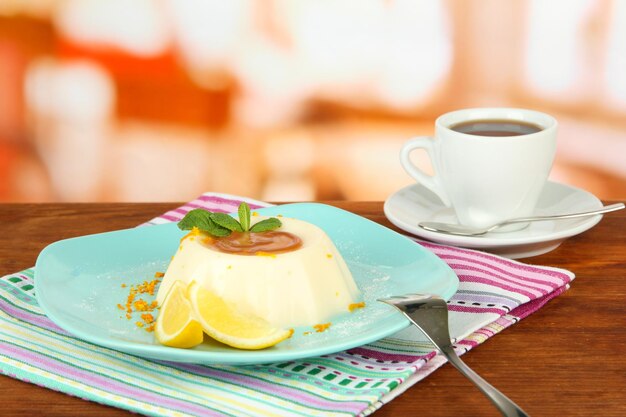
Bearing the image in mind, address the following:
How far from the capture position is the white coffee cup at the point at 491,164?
1.07 meters

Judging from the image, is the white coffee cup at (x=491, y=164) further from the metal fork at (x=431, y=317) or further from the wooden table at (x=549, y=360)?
the metal fork at (x=431, y=317)

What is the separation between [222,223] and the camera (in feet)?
2.91

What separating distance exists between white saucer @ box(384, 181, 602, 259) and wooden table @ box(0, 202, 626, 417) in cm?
2

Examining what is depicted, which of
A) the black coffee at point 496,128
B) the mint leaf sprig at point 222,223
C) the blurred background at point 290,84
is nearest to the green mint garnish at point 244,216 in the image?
the mint leaf sprig at point 222,223

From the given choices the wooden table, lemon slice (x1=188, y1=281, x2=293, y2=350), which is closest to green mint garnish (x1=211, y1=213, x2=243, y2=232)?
lemon slice (x1=188, y1=281, x2=293, y2=350)

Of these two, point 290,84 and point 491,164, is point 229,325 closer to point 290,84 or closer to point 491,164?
point 491,164

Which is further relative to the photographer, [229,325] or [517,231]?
[517,231]

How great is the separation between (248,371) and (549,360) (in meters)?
0.26

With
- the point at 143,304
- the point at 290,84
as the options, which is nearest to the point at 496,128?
the point at 143,304

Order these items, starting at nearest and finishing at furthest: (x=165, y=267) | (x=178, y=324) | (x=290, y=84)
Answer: (x=178, y=324) → (x=165, y=267) → (x=290, y=84)

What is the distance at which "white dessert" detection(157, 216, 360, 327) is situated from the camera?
83 centimetres

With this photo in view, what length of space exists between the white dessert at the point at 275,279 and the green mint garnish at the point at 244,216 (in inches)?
1.3

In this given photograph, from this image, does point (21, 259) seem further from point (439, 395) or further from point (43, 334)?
point (439, 395)

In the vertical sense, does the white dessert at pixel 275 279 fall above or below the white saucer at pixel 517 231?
above
